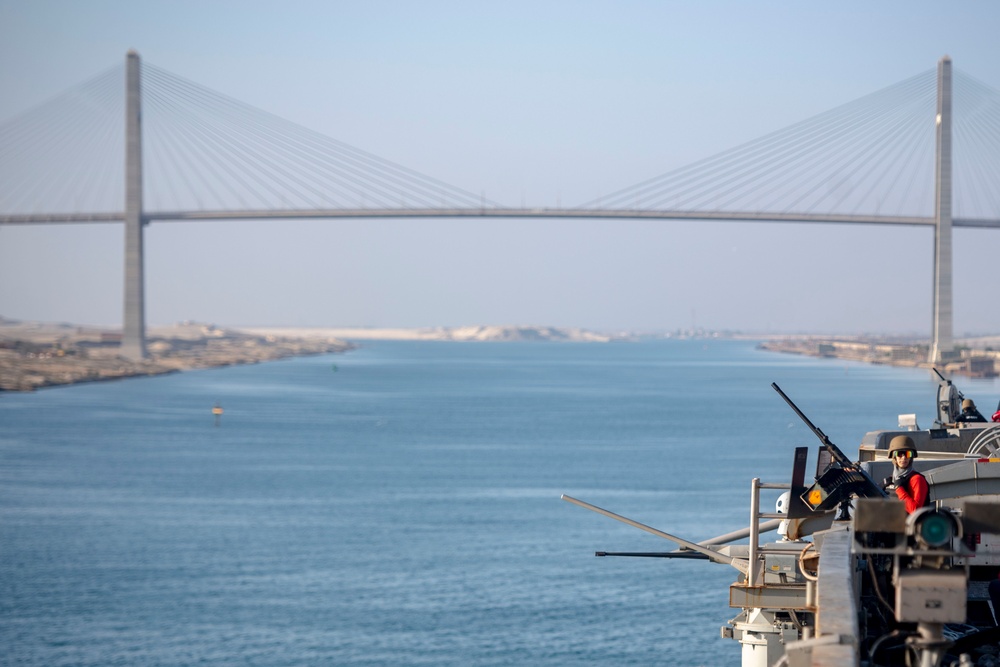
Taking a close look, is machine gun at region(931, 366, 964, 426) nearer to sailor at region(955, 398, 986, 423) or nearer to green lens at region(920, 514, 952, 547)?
sailor at region(955, 398, 986, 423)

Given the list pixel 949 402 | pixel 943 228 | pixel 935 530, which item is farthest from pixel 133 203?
pixel 935 530

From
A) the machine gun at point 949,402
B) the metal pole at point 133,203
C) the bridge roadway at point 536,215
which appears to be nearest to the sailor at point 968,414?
the machine gun at point 949,402

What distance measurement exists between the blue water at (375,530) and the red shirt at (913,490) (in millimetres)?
21828

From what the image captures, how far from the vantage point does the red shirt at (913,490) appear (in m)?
7.64

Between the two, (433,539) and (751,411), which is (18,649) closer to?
(433,539)

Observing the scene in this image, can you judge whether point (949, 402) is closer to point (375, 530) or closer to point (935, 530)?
point (935, 530)

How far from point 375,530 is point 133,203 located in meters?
79.9

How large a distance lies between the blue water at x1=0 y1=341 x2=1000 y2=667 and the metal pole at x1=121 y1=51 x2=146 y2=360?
2149 centimetres

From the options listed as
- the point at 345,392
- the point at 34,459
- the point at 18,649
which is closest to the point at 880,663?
the point at 18,649

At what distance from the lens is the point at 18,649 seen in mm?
31156

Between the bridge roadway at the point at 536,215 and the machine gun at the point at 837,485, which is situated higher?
the bridge roadway at the point at 536,215

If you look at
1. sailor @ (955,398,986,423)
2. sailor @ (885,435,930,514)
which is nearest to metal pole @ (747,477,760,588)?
sailor @ (885,435,930,514)

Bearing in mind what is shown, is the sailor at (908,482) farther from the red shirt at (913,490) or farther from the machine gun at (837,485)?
the machine gun at (837,485)

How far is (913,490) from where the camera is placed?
7672 millimetres
